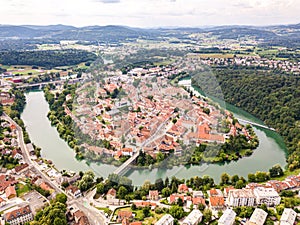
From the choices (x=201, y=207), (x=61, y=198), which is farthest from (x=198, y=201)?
(x=61, y=198)

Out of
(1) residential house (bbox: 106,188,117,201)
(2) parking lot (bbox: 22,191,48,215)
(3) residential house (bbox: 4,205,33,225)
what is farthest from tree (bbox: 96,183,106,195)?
(3) residential house (bbox: 4,205,33,225)

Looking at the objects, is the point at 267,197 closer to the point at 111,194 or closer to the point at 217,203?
the point at 217,203

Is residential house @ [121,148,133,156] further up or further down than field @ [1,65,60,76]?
further up

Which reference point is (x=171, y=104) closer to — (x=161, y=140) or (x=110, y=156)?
(x=161, y=140)

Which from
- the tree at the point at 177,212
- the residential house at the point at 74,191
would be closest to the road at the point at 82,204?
the residential house at the point at 74,191

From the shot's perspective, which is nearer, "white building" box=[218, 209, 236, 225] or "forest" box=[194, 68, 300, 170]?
"white building" box=[218, 209, 236, 225]

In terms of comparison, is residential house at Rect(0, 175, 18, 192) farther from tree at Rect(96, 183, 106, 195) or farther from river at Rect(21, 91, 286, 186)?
tree at Rect(96, 183, 106, 195)

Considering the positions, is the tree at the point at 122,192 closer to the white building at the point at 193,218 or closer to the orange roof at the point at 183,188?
the orange roof at the point at 183,188
